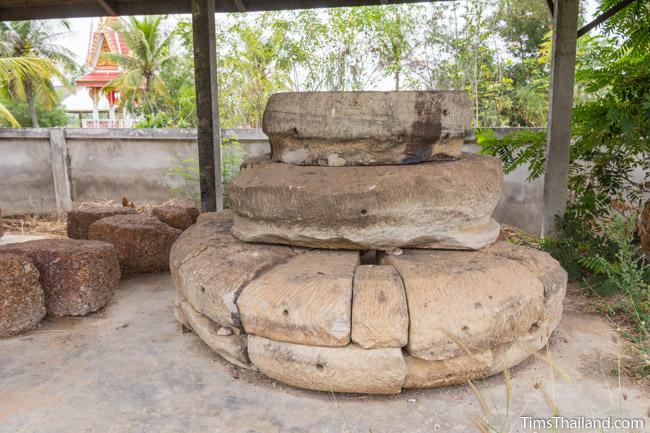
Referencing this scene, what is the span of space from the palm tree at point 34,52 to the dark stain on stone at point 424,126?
19.3 metres

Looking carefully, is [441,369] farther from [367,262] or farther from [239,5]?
[239,5]

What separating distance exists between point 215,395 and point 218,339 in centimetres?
38

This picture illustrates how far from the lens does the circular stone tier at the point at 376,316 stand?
2.60 metres

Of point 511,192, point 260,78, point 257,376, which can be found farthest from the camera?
point 260,78

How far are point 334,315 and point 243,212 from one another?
1026 millimetres

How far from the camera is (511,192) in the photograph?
7.40m

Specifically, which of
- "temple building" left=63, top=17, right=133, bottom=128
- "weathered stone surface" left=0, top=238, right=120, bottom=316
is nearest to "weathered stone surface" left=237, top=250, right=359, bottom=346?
"weathered stone surface" left=0, top=238, right=120, bottom=316

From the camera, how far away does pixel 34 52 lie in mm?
21359

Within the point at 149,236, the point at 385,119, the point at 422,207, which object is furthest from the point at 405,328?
the point at 149,236

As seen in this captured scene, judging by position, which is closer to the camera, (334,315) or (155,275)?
(334,315)

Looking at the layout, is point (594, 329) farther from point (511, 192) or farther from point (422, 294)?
point (511, 192)

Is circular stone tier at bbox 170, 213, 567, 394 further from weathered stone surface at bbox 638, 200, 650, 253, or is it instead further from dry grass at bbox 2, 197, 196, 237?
dry grass at bbox 2, 197, 196, 237

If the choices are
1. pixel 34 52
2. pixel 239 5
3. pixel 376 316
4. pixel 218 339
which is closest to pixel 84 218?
pixel 239 5

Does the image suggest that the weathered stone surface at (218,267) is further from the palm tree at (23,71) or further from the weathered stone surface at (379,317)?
the palm tree at (23,71)
